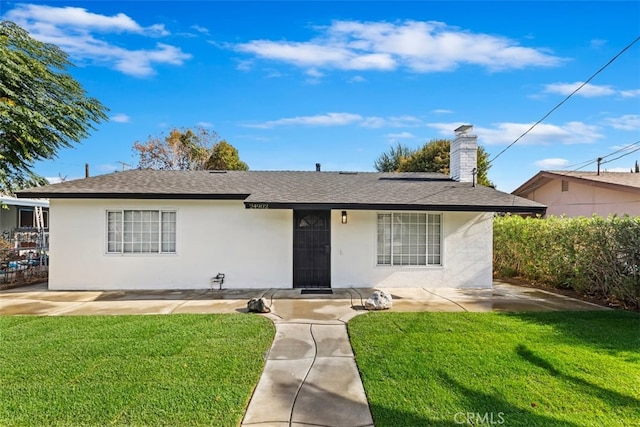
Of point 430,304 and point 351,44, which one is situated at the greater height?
point 351,44

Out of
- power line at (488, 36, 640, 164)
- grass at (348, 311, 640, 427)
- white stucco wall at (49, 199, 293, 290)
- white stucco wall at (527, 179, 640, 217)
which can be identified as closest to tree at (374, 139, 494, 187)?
white stucco wall at (527, 179, 640, 217)

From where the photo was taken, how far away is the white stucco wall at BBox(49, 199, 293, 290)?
10.0m

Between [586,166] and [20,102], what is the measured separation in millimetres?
27757

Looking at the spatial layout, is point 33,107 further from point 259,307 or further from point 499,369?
point 499,369

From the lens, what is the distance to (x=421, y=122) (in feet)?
62.6

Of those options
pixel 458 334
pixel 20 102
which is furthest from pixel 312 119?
pixel 458 334

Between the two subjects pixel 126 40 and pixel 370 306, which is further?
pixel 126 40

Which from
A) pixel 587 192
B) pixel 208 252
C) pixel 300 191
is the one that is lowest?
pixel 208 252

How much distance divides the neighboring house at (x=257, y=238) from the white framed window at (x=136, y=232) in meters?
0.03

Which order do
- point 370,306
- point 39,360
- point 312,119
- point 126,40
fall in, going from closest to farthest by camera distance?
1. point 39,360
2. point 370,306
3. point 126,40
4. point 312,119

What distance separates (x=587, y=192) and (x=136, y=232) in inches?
824

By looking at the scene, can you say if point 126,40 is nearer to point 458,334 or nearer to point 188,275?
point 188,275

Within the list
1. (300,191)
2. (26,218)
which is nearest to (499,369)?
(300,191)
